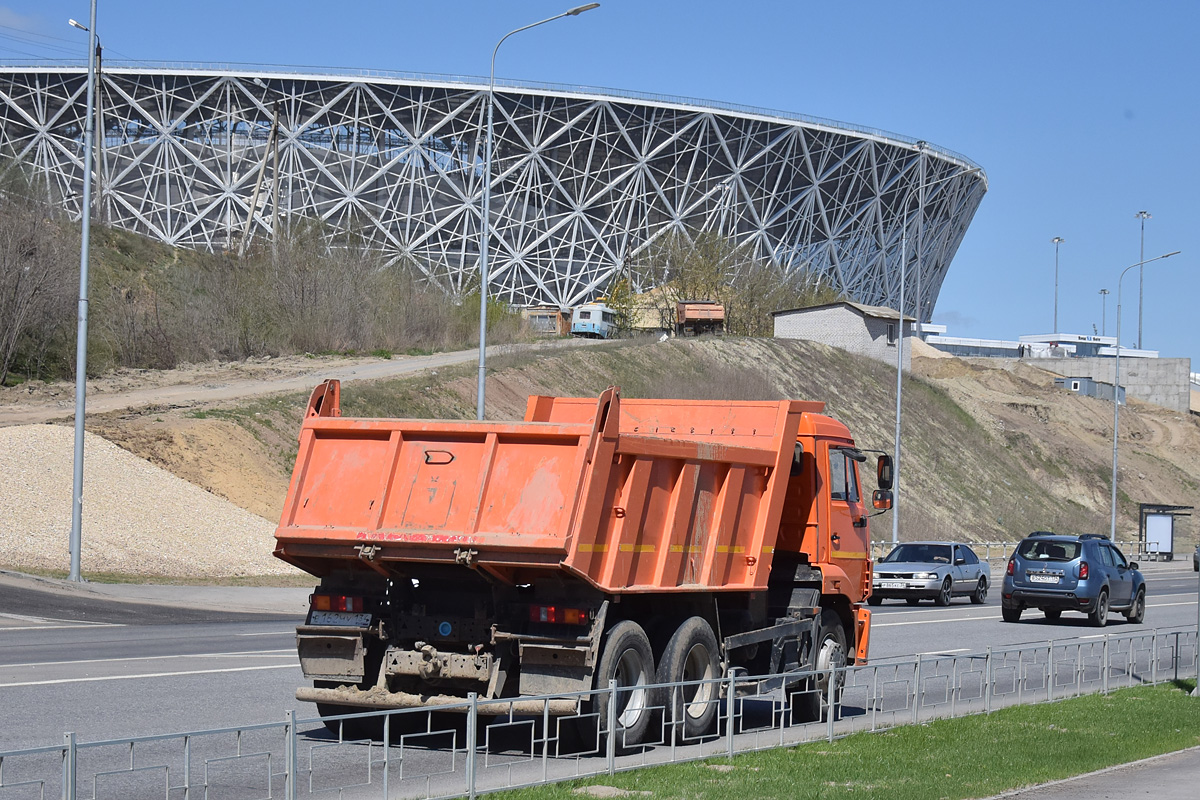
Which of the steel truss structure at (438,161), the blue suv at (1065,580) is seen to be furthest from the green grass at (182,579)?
the steel truss structure at (438,161)

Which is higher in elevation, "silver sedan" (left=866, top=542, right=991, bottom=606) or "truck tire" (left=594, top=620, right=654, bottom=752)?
"truck tire" (left=594, top=620, right=654, bottom=752)

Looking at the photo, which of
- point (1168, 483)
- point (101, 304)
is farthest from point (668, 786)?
point (1168, 483)

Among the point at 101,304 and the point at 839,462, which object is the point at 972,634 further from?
the point at 101,304

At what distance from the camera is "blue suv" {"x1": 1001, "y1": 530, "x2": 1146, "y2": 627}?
25.9 meters

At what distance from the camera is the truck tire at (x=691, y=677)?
10.6 metres

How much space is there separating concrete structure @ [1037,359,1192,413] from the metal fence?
10007 cm

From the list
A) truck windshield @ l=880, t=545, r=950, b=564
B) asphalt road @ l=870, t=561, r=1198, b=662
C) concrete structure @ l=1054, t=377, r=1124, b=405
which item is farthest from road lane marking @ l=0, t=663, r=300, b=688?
concrete structure @ l=1054, t=377, r=1124, b=405

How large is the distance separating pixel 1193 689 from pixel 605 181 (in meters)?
86.8

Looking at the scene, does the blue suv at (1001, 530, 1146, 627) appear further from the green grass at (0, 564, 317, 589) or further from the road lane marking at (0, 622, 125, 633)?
the road lane marking at (0, 622, 125, 633)

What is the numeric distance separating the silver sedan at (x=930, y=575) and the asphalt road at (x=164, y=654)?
5.03 ft

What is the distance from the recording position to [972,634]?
2312cm

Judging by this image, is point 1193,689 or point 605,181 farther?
point 605,181

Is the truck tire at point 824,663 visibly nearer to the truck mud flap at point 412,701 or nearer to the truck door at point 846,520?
the truck door at point 846,520

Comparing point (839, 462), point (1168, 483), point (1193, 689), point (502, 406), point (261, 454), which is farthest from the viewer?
point (1168, 483)
